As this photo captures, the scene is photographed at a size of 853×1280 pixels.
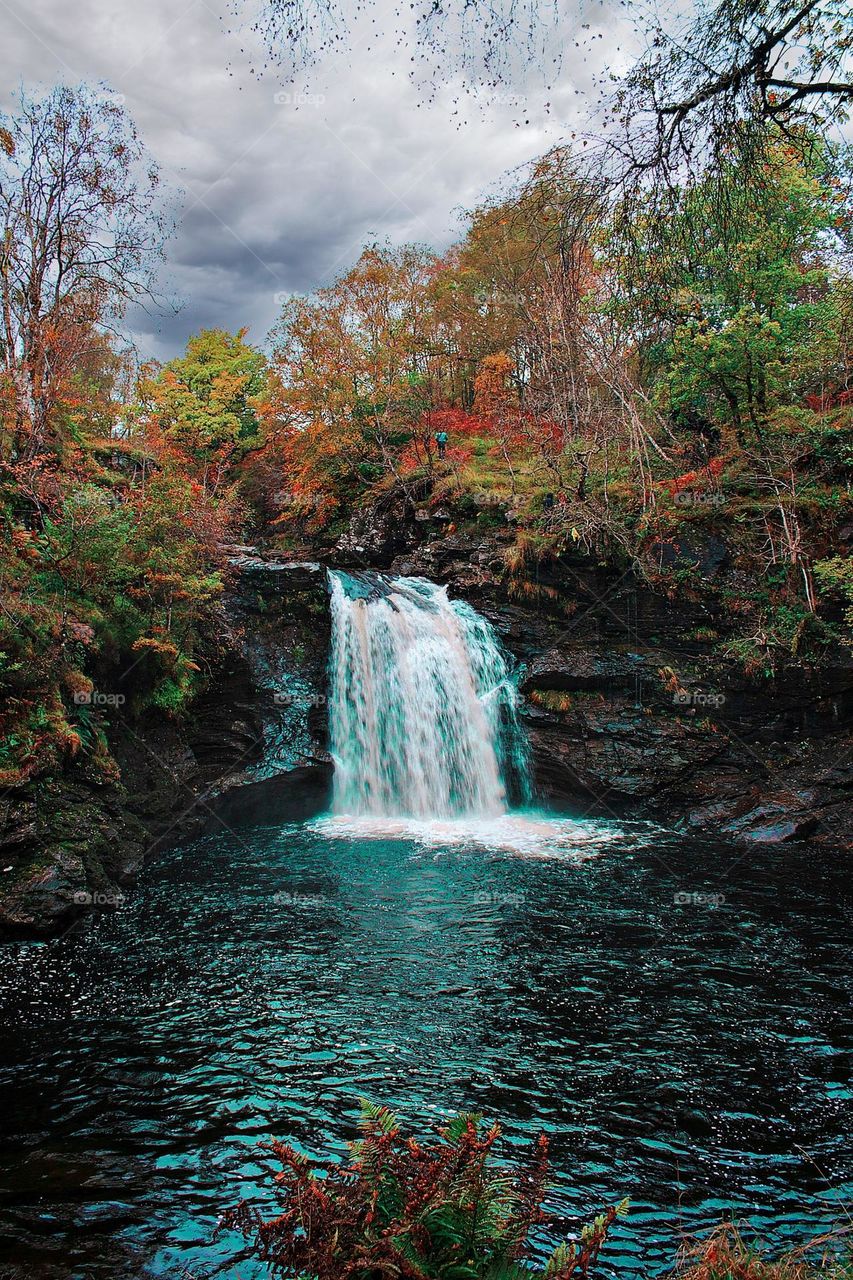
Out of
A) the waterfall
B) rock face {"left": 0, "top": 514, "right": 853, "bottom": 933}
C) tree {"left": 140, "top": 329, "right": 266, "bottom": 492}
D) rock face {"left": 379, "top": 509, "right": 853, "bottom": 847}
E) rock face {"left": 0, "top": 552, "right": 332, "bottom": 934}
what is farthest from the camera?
tree {"left": 140, "top": 329, "right": 266, "bottom": 492}

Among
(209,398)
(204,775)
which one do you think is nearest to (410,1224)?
(204,775)

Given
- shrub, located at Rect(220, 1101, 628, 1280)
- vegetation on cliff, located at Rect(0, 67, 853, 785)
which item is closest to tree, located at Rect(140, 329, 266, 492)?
vegetation on cliff, located at Rect(0, 67, 853, 785)

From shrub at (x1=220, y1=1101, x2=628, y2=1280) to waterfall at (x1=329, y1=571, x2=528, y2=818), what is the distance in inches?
416

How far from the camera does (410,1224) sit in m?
2.31

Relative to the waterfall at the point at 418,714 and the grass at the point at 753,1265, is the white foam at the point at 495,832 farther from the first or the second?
the grass at the point at 753,1265

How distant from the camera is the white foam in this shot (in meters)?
10.9

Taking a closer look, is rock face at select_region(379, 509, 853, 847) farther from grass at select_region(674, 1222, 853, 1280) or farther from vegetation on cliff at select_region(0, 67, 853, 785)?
grass at select_region(674, 1222, 853, 1280)

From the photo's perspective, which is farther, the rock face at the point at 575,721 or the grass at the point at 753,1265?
the rock face at the point at 575,721

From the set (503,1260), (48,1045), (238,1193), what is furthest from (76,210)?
(503,1260)

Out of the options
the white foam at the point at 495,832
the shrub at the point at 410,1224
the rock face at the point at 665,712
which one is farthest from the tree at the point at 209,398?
the shrub at the point at 410,1224

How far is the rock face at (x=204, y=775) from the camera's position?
316 inches

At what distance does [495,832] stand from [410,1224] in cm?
980

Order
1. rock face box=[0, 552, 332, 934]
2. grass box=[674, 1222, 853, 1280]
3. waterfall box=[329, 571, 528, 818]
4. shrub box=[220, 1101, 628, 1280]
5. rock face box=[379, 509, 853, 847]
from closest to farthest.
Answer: shrub box=[220, 1101, 628, 1280]
grass box=[674, 1222, 853, 1280]
rock face box=[0, 552, 332, 934]
rock face box=[379, 509, 853, 847]
waterfall box=[329, 571, 528, 818]

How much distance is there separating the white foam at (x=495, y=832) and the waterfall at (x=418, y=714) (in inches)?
17.4
